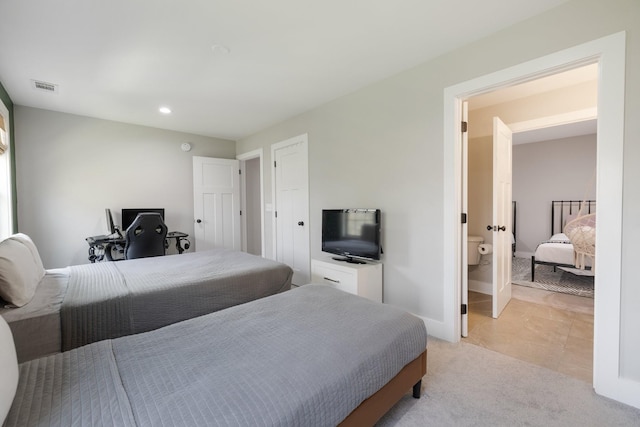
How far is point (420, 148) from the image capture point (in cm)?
247

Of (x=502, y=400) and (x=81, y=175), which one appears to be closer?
(x=502, y=400)

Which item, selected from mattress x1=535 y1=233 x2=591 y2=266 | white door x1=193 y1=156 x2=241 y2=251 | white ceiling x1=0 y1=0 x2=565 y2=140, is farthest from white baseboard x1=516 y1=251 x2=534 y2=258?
white door x1=193 y1=156 x2=241 y2=251

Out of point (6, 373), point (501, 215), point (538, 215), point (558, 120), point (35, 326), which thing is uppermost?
point (558, 120)

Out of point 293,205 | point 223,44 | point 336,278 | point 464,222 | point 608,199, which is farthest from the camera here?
point 293,205

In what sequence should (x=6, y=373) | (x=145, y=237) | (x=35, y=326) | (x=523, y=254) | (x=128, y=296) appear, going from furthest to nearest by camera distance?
1. (x=523, y=254)
2. (x=145, y=237)
3. (x=128, y=296)
4. (x=35, y=326)
5. (x=6, y=373)

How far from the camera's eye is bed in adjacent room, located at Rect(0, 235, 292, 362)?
1.50 m

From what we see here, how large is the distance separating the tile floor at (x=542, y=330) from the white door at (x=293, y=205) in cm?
216

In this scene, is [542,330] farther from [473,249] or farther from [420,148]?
[420,148]

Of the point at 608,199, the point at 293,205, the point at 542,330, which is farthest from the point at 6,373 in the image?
the point at 542,330

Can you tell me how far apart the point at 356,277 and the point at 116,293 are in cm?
189

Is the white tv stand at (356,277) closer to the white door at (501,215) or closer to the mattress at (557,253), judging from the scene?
the white door at (501,215)

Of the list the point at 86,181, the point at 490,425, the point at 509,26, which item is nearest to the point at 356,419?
the point at 490,425

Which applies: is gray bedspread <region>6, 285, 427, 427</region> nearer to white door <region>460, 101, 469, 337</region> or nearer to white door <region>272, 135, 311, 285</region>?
white door <region>460, 101, 469, 337</region>

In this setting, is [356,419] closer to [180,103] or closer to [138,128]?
[180,103]
